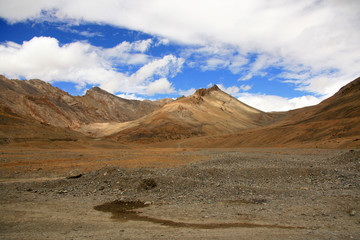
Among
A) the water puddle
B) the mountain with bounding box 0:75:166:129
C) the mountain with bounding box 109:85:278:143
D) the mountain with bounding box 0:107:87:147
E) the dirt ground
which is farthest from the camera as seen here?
the mountain with bounding box 109:85:278:143

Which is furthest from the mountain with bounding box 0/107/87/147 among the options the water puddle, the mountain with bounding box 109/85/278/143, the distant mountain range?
the mountain with bounding box 109/85/278/143

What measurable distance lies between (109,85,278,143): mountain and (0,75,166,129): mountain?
18441 mm

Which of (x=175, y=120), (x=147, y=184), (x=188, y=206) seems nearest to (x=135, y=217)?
(x=188, y=206)

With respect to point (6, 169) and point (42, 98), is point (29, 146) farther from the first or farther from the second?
point (42, 98)

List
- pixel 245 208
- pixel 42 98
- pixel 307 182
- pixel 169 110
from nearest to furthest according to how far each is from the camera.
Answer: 1. pixel 245 208
2. pixel 307 182
3. pixel 42 98
4. pixel 169 110

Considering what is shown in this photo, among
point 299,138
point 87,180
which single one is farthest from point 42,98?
point 87,180

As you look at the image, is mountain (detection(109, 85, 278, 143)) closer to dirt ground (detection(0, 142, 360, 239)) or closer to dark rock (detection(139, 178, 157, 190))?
dirt ground (detection(0, 142, 360, 239))

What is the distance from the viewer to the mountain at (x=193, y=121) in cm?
9244

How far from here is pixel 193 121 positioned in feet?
335

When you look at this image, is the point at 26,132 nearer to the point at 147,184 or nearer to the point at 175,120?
the point at 147,184

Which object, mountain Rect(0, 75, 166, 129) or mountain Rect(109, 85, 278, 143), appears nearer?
mountain Rect(0, 75, 166, 129)

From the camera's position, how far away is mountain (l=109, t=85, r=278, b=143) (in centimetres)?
9244

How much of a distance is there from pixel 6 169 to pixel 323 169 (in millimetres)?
21009

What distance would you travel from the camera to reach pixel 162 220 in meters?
8.55
